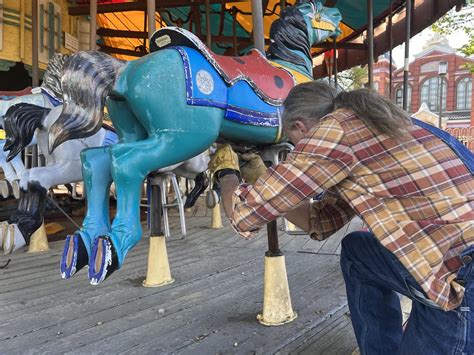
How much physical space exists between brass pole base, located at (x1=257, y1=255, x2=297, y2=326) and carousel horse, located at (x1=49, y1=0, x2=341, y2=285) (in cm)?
66

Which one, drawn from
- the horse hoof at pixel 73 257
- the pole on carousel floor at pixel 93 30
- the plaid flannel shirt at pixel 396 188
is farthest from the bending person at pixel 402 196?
the pole on carousel floor at pixel 93 30

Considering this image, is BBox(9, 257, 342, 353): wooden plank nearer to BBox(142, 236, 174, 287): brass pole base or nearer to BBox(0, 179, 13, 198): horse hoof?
BBox(142, 236, 174, 287): brass pole base

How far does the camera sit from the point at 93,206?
183 centimetres

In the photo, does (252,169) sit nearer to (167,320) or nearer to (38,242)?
(167,320)

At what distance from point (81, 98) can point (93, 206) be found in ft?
1.48

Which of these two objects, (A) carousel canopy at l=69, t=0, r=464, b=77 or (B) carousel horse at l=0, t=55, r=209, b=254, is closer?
(B) carousel horse at l=0, t=55, r=209, b=254

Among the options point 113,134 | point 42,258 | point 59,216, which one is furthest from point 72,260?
point 59,216

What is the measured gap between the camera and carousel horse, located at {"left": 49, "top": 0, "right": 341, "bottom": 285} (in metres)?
1.73

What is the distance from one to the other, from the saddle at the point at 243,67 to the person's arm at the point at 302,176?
88 cm

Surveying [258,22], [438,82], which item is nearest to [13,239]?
[258,22]

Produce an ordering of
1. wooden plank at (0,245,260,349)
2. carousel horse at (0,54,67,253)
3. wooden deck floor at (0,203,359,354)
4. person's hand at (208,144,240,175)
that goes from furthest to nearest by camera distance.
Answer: carousel horse at (0,54,67,253), wooden plank at (0,245,260,349), wooden deck floor at (0,203,359,354), person's hand at (208,144,240,175)

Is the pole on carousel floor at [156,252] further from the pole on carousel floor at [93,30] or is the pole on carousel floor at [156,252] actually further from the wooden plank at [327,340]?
the wooden plank at [327,340]

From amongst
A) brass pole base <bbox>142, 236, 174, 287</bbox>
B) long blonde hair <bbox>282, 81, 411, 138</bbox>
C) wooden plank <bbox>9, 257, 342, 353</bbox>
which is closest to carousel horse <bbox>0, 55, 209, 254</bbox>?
brass pole base <bbox>142, 236, 174, 287</bbox>

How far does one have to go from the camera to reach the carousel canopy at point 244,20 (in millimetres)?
5684
